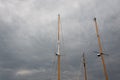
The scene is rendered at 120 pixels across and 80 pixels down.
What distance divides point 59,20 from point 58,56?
19974 millimetres

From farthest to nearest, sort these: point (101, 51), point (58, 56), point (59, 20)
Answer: point (101, 51) → point (59, 20) → point (58, 56)

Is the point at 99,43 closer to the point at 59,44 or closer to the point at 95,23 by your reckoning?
the point at 95,23

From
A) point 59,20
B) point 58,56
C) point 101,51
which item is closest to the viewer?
point 58,56

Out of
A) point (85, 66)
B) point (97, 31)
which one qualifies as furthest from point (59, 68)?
point (97, 31)

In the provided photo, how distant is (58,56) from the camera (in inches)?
2815

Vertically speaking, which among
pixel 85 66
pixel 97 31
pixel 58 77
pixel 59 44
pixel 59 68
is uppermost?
pixel 97 31

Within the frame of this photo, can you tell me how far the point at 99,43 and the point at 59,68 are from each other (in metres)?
30.6

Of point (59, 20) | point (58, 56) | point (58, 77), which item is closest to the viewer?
point (58, 77)

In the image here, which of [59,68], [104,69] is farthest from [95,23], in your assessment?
[59,68]

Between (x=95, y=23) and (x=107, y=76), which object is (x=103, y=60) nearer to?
(x=107, y=76)

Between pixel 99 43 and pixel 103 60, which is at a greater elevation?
pixel 99 43

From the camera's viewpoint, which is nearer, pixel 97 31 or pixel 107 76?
pixel 107 76

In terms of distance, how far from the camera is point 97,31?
85.9 metres

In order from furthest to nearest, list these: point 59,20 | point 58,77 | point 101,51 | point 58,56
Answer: point 101,51, point 59,20, point 58,56, point 58,77
